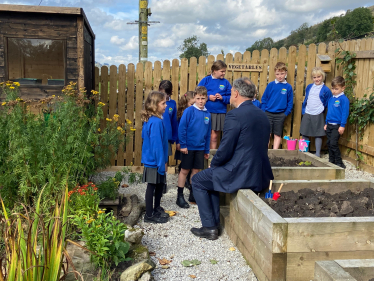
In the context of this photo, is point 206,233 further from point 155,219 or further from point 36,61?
point 36,61

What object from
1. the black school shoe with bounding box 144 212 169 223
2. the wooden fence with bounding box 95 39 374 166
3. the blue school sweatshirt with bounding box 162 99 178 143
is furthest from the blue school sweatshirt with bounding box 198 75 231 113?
the black school shoe with bounding box 144 212 169 223

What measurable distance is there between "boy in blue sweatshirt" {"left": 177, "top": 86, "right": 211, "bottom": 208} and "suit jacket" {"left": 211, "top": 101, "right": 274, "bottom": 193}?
117cm

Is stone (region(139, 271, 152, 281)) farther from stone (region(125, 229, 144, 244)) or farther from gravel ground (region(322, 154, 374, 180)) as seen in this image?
gravel ground (region(322, 154, 374, 180))

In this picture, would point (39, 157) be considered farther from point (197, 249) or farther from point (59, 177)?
point (197, 249)

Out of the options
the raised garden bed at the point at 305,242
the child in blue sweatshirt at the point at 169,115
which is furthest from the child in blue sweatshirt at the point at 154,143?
the raised garden bed at the point at 305,242

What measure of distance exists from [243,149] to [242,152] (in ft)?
0.11

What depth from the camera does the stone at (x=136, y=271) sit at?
9.76ft

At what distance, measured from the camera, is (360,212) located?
3449 mm

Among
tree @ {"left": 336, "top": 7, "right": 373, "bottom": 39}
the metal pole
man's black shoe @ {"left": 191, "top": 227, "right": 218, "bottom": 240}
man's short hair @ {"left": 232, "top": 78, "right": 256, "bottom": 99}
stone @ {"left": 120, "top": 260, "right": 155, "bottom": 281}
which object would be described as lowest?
man's black shoe @ {"left": 191, "top": 227, "right": 218, "bottom": 240}

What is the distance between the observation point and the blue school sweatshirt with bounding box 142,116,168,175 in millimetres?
4246

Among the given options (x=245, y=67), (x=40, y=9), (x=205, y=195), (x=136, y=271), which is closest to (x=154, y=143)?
(x=205, y=195)

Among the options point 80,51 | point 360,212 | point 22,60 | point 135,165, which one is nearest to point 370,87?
point 360,212

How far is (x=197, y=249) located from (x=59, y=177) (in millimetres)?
1737

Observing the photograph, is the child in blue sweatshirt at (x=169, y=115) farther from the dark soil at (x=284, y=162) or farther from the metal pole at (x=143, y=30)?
the metal pole at (x=143, y=30)
